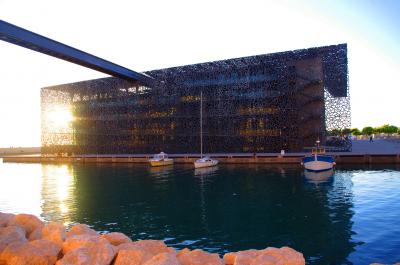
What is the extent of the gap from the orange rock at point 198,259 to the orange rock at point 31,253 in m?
3.18

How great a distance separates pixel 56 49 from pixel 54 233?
150ft

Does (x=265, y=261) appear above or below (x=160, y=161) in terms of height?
above

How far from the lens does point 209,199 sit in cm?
2681

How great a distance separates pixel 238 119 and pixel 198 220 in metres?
49.7

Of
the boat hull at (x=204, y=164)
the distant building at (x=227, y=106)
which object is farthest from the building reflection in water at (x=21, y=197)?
the distant building at (x=227, y=106)

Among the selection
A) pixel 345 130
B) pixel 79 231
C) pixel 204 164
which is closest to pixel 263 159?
pixel 204 164

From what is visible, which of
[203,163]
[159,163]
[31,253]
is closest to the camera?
[31,253]

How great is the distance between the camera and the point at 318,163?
139 ft

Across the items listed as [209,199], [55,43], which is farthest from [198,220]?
[55,43]

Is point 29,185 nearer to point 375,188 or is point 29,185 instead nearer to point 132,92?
point 375,188

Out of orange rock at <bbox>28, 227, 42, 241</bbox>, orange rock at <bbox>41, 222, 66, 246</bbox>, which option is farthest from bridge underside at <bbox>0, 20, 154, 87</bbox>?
orange rock at <bbox>41, 222, 66, 246</bbox>

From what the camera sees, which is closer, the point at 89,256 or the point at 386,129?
the point at 89,256

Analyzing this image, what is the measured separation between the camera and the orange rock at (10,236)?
9.08 metres

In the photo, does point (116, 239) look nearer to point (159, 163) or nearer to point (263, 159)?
point (263, 159)
